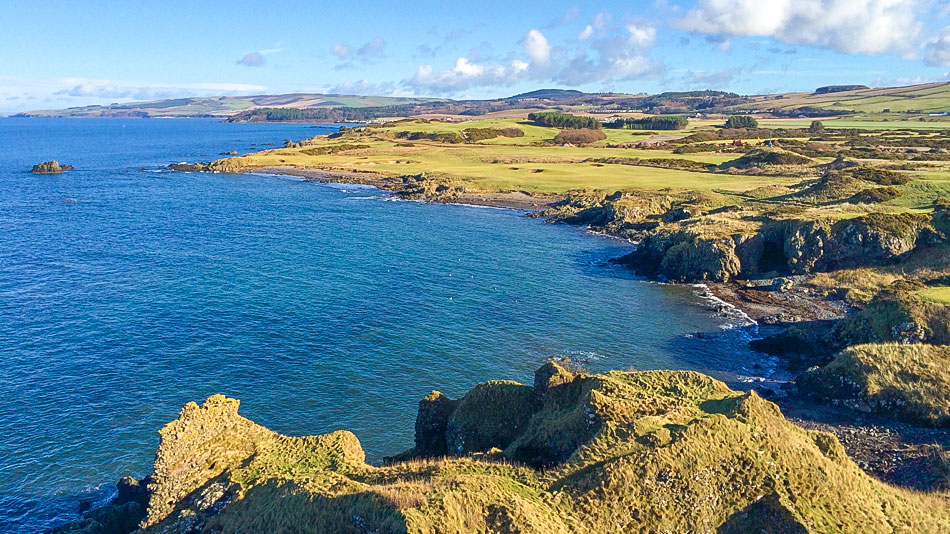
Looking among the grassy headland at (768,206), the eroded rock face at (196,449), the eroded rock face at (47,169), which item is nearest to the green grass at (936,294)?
the grassy headland at (768,206)

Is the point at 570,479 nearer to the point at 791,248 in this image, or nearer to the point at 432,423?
the point at 432,423

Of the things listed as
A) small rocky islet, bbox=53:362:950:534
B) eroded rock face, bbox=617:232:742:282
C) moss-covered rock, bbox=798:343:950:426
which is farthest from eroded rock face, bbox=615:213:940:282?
small rocky islet, bbox=53:362:950:534

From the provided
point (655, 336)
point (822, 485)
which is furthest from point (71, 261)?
point (822, 485)

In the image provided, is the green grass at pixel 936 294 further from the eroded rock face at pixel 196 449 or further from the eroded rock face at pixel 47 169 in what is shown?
the eroded rock face at pixel 47 169

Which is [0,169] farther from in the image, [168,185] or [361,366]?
[361,366]

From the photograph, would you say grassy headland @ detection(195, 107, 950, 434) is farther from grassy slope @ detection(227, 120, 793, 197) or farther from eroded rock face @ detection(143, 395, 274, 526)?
eroded rock face @ detection(143, 395, 274, 526)

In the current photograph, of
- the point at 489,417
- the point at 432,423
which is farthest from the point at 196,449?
the point at 489,417

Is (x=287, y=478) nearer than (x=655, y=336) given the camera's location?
Yes

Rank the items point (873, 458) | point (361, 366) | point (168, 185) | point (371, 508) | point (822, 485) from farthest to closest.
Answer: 1. point (168, 185)
2. point (361, 366)
3. point (873, 458)
4. point (822, 485)
5. point (371, 508)
